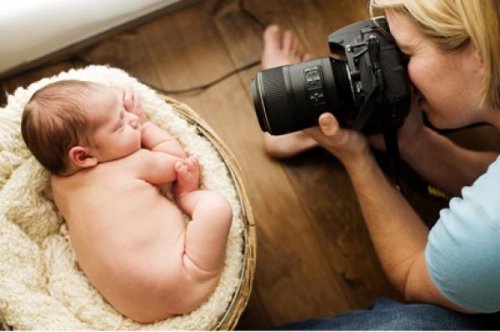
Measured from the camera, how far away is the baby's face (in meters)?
1.05

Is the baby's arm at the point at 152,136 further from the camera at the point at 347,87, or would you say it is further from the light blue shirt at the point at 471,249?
the light blue shirt at the point at 471,249

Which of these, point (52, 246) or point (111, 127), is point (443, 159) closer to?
point (111, 127)

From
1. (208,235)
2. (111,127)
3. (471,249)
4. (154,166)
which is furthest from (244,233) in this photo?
(471,249)

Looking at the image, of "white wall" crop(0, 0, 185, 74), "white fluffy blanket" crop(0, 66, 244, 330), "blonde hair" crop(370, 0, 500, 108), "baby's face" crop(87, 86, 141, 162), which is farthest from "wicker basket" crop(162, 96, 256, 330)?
"blonde hair" crop(370, 0, 500, 108)

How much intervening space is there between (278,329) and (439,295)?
0.31 m

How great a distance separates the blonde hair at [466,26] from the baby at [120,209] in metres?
0.45

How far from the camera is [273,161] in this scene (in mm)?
1334

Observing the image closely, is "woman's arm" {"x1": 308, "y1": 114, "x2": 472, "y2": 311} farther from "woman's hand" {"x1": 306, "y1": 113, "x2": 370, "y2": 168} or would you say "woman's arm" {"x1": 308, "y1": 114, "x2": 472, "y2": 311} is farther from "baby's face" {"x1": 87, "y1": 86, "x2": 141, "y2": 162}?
"baby's face" {"x1": 87, "y1": 86, "x2": 141, "y2": 162}

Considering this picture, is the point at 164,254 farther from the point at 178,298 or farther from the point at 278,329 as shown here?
the point at 278,329

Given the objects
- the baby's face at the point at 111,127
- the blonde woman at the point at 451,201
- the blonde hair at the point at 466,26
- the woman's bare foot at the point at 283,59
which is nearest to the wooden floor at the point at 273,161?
the woman's bare foot at the point at 283,59

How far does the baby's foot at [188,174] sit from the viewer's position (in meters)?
1.11

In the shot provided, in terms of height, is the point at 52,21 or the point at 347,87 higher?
the point at 52,21

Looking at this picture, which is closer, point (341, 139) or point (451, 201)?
point (451, 201)

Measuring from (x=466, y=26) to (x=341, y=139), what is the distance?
320mm
